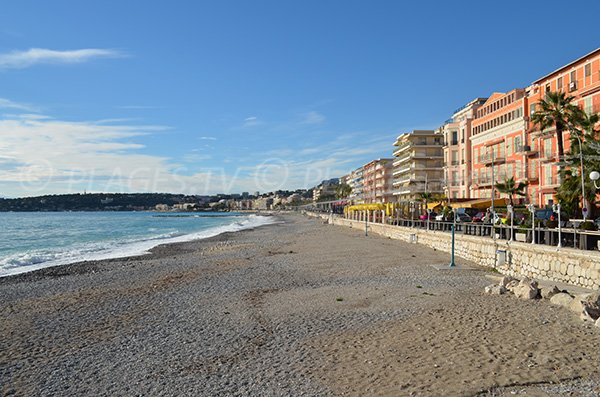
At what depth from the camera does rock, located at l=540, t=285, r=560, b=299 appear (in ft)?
38.0

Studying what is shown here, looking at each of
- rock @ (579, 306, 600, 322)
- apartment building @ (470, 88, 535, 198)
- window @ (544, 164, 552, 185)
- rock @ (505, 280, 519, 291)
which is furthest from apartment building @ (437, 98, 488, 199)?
rock @ (579, 306, 600, 322)

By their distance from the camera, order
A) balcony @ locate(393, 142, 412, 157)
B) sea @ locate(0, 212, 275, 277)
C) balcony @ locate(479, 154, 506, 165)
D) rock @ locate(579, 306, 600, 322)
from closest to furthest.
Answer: rock @ locate(579, 306, 600, 322), sea @ locate(0, 212, 275, 277), balcony @ locate(479, 154, 506, 165), balcony @ locate(393, 142, 412, 157)

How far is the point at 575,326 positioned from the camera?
930cm

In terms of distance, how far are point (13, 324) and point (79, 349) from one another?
11.3ft

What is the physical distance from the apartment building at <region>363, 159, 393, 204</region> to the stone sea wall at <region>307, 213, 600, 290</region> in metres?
69.2

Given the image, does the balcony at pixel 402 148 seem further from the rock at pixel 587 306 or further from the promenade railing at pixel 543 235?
the rock at pixel 587 306

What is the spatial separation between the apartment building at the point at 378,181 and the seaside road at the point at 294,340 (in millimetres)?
77596

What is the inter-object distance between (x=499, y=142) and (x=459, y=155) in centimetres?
1230

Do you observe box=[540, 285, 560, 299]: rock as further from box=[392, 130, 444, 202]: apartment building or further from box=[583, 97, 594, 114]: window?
box=[392, 130, 444, 202]: apartment building

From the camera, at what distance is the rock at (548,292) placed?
38.0 ft

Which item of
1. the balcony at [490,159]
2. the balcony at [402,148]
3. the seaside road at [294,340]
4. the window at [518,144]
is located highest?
the balcony at [402,148]

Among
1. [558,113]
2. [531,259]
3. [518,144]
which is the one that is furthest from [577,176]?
[518,144]

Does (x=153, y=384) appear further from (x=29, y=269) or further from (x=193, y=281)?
(x=29, y=269)

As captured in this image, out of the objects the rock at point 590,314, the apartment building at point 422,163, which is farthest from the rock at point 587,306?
the apartment building at point 422,163
